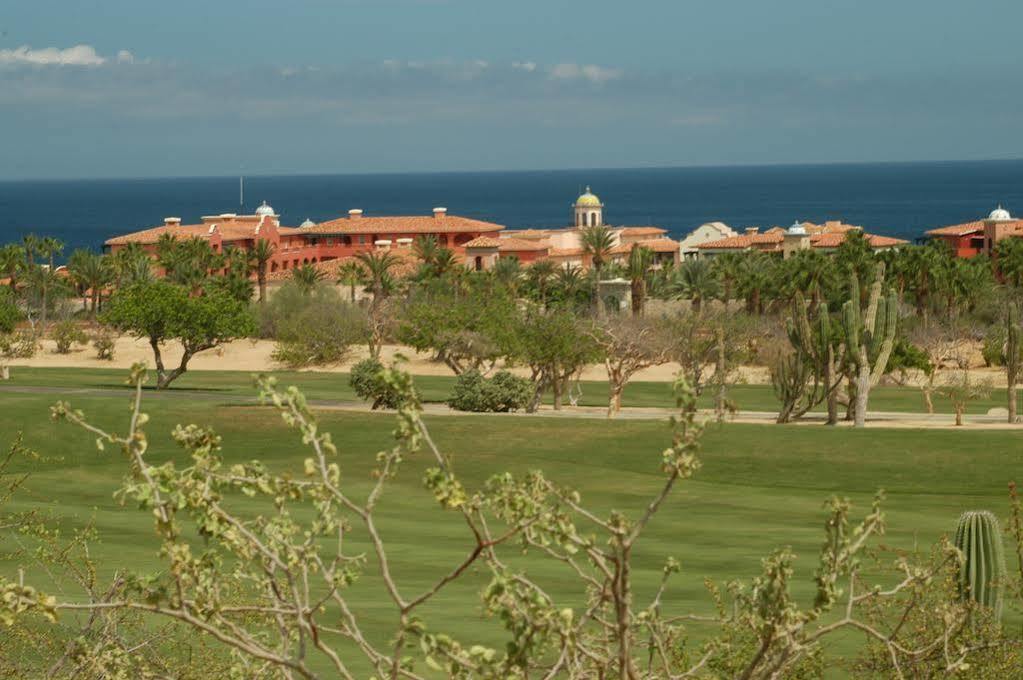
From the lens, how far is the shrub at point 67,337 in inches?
3287

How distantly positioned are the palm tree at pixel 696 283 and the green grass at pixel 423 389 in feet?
60.8

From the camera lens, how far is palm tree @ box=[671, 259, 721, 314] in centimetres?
9010

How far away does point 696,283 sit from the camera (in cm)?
9025

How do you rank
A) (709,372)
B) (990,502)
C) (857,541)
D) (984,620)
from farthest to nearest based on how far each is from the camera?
(709,372) < (990,502) < (984,620) < (857,541)

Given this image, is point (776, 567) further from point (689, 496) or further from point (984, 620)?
point (689, 496)

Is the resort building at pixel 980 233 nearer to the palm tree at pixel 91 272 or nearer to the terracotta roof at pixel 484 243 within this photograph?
the terracotta roof at pixel 484 243

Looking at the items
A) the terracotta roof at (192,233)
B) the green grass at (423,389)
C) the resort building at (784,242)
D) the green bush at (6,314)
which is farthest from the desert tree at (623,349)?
the terracotta roof at (192,233)

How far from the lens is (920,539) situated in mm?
28797

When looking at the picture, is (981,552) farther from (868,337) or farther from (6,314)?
(6,314)

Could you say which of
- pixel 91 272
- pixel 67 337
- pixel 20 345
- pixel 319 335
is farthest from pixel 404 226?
pixel 20 345

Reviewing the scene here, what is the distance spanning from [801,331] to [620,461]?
507 inches

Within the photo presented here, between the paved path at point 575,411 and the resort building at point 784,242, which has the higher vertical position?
the resort building at point 784,242

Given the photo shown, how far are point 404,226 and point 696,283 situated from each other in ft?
158

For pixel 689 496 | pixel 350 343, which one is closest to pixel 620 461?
pixel 689 496
